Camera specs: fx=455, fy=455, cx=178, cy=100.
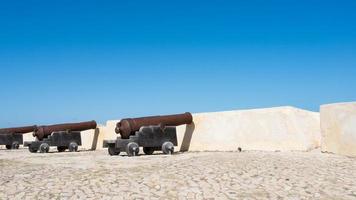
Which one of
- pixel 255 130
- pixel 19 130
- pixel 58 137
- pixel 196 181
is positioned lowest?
pixel 196 181

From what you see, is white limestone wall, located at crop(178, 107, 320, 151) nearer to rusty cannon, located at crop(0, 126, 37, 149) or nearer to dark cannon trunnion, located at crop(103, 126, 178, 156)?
dark cannon trunnion, located at crop(103, 126, 178, 156)

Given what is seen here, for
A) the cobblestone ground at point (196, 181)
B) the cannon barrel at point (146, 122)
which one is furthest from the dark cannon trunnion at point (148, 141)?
the cobblestone ground at point (196, 181)

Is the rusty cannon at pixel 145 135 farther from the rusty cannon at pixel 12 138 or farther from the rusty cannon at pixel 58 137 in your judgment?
the rusty cannon at pixel 12 138

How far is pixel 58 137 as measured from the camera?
64.6 ft

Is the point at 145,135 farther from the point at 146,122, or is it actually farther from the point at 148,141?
the point at 146,122

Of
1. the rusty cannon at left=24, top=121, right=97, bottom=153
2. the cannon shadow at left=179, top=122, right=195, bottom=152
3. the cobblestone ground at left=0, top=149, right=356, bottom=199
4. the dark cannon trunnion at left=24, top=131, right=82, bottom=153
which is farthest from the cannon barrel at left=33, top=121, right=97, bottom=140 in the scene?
the cobblestone ground at left=0, top=149, right=356, bottom=199

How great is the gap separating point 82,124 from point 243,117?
861 cm

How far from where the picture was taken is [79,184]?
743cm

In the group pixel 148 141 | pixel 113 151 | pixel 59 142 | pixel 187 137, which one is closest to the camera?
pixel 148 141

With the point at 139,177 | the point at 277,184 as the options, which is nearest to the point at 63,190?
the point at 139,177

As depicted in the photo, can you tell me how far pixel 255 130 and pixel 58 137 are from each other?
9.47m

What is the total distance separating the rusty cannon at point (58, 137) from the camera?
64.3 ft

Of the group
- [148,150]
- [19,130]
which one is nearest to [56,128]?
[19,130]

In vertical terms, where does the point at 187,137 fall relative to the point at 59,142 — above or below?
above
